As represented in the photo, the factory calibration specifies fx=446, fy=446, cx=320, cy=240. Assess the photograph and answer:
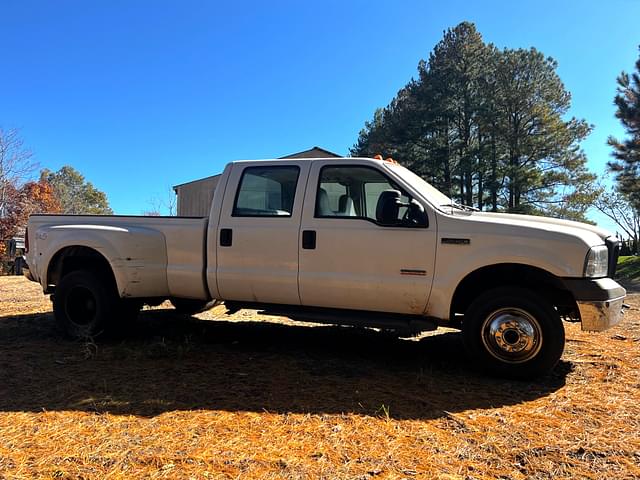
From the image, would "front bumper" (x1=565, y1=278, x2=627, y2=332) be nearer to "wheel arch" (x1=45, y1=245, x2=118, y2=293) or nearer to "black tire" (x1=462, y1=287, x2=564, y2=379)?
"black tire" (x1=462, y1=287, x2=564, y2=379)

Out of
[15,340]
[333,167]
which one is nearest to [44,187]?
[15,340]

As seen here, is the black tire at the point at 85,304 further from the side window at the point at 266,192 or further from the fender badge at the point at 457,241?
the fender badge at the point at 457,241

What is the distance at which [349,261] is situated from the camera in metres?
4.18

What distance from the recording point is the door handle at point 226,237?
15.0 feet

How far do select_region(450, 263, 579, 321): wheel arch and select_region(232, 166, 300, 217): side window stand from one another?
6.05 ft

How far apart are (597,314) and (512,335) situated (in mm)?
664

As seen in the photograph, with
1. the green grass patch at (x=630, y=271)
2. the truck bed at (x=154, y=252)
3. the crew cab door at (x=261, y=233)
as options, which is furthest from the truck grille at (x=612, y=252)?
the green grass patch at (x=630, y=271)

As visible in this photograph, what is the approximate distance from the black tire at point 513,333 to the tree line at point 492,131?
84.9 feet

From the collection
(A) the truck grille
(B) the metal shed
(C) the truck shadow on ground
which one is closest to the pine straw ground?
(C) the truck shadow on ground

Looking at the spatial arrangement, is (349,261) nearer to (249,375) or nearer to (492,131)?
(249,375)

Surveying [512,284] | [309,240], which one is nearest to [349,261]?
[309,240]

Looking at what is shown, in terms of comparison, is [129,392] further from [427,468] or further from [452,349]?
[452,349]

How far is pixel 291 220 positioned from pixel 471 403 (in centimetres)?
227

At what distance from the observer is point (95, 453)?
98.0 inches
